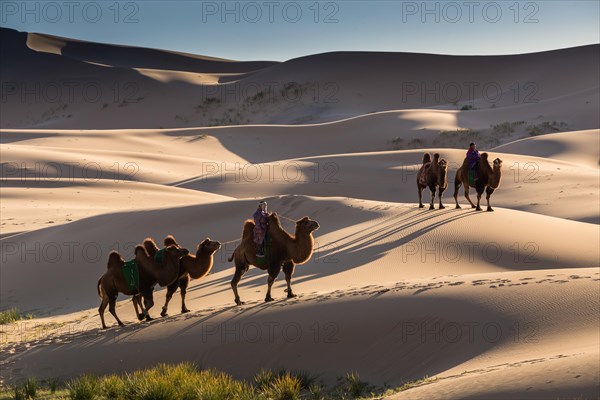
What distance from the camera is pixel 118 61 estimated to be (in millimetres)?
170000

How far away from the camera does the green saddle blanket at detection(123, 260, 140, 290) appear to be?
12.3m

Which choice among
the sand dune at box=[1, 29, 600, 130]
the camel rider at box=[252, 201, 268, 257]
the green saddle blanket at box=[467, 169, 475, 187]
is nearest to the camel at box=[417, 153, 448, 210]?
the green saddle blanket at box=[467, 169, 475, 187]

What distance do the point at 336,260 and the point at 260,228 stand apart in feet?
15.9

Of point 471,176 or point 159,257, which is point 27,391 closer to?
point 159,257

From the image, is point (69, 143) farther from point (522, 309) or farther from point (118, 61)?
point (118, 61)

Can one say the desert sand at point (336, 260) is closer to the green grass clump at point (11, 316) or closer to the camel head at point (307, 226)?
the green grass clump at point (11, 316)

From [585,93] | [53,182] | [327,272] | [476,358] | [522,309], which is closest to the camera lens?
[476,358]

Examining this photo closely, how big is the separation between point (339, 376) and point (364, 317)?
4.56ft

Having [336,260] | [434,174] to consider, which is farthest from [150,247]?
[434,174]

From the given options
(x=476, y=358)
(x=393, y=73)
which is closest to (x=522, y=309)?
(x=476, y=358)

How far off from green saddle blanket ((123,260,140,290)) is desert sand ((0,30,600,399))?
73cm

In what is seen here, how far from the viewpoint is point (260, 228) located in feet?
40.3

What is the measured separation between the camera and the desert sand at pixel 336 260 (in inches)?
385

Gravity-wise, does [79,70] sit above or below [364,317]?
above
